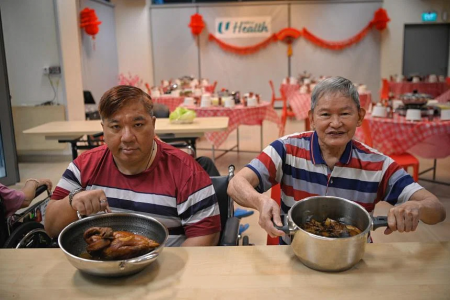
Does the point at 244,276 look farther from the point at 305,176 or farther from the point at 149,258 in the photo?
the point at 305,176

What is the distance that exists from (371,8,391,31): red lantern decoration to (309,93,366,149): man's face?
8.83m

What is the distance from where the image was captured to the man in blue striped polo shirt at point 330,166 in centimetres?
143

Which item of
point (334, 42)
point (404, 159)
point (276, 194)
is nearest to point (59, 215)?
point (276, 194)

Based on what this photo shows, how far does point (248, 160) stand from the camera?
548 cm

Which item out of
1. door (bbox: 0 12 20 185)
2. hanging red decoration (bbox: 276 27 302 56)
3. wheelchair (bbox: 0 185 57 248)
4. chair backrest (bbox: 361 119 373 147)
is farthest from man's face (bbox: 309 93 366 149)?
hanging red decoration (bbox: 276 27 302 56)

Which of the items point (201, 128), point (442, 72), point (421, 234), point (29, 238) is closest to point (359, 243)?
point (29, 238)

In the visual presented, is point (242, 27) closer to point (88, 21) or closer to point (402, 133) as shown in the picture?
point (88, 21)

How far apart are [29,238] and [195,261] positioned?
108cm

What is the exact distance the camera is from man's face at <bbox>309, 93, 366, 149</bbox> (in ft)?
4.70

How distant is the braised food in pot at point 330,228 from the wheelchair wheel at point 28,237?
1.23 m

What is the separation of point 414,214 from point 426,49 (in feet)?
32.3

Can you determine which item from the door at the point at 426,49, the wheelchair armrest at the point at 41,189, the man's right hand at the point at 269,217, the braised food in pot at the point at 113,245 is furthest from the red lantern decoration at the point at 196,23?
the braised food in pot at the point at 113,245

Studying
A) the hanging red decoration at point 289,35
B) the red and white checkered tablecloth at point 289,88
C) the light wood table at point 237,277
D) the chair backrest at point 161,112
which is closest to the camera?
the light wood table at point 237,277

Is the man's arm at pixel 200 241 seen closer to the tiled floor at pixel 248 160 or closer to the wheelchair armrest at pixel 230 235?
the wheelchair armrest at pixel 230 235
